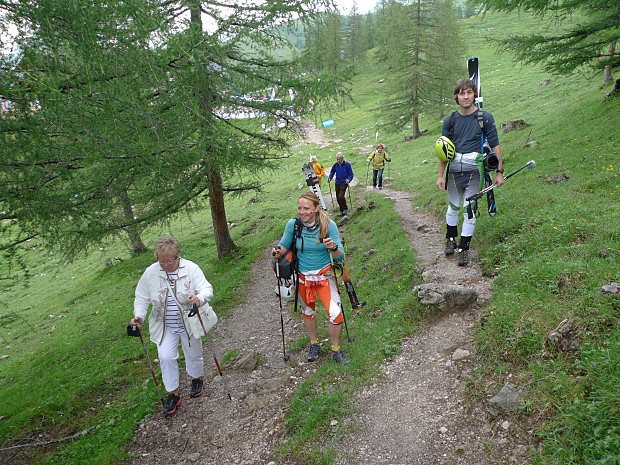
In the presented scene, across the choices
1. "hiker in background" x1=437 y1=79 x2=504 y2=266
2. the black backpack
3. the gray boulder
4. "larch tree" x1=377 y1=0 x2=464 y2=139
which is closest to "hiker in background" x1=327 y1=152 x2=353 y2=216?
"hiker in background" x1=437 y1=79 x2=504 y2=266

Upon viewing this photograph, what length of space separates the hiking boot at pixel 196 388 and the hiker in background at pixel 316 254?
7.30ft

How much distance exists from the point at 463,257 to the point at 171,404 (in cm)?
535

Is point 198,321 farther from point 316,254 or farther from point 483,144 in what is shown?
point 483,144

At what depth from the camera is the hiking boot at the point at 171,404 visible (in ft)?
19.3

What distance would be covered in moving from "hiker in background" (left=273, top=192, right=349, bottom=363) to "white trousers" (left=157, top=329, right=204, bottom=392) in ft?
6.03

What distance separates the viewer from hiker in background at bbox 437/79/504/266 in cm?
624

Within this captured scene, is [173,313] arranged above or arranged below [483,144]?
below

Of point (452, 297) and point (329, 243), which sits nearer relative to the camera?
point (329, 243)

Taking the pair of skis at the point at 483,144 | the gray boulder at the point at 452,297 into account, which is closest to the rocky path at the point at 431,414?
the gray boulder at the point at 452,297

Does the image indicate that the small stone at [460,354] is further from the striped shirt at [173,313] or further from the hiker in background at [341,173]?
the hiker in background at [341,173]

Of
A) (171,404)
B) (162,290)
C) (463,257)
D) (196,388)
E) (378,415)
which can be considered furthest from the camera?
(463,257)

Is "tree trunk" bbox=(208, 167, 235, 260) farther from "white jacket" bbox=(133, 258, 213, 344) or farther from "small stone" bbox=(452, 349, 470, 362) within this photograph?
"small stone" bbox=(452, 349, 470, 362)

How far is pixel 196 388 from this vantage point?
6.27m

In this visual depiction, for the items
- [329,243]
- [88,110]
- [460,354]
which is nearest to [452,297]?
[460,354]
